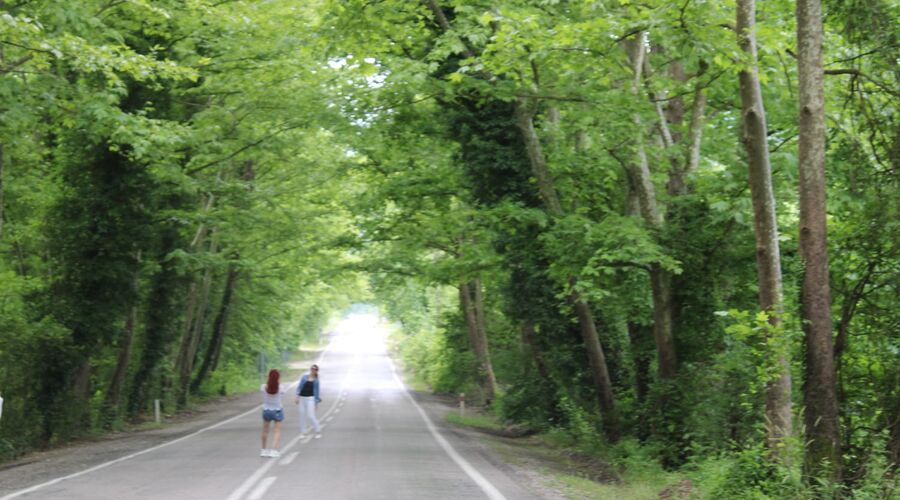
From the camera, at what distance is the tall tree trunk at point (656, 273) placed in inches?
627

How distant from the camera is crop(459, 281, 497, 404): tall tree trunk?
114ft

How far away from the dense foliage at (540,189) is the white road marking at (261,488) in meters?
→ 5.70

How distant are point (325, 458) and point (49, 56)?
8.12 m

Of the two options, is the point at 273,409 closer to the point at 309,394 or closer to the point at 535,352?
the point at 309,394

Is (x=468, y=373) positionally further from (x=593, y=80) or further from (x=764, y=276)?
(x=764, y=276)

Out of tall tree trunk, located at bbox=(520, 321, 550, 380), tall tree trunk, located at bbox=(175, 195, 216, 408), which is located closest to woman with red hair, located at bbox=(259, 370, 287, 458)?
tall tree trunk, located at bbox=(520, 321, 550, 380)

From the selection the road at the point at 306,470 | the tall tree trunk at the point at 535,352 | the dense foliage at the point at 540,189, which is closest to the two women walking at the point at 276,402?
the road at the point at 306,470

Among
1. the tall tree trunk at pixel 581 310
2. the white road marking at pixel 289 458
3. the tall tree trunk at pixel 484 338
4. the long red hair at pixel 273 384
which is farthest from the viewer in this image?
the tall tree trunk at pixel 484 338

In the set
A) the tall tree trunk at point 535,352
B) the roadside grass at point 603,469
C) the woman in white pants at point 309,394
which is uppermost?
the tall tree trunk at point 535,352

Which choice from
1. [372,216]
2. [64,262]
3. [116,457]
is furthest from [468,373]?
[116,457]

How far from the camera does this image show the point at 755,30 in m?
11.0

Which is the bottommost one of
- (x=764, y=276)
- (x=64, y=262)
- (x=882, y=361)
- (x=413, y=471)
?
(x=413, y=471)

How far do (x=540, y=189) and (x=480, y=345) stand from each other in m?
17.9

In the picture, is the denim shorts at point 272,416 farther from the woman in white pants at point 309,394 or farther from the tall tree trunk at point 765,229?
the tall tree trunk at point 765,229
